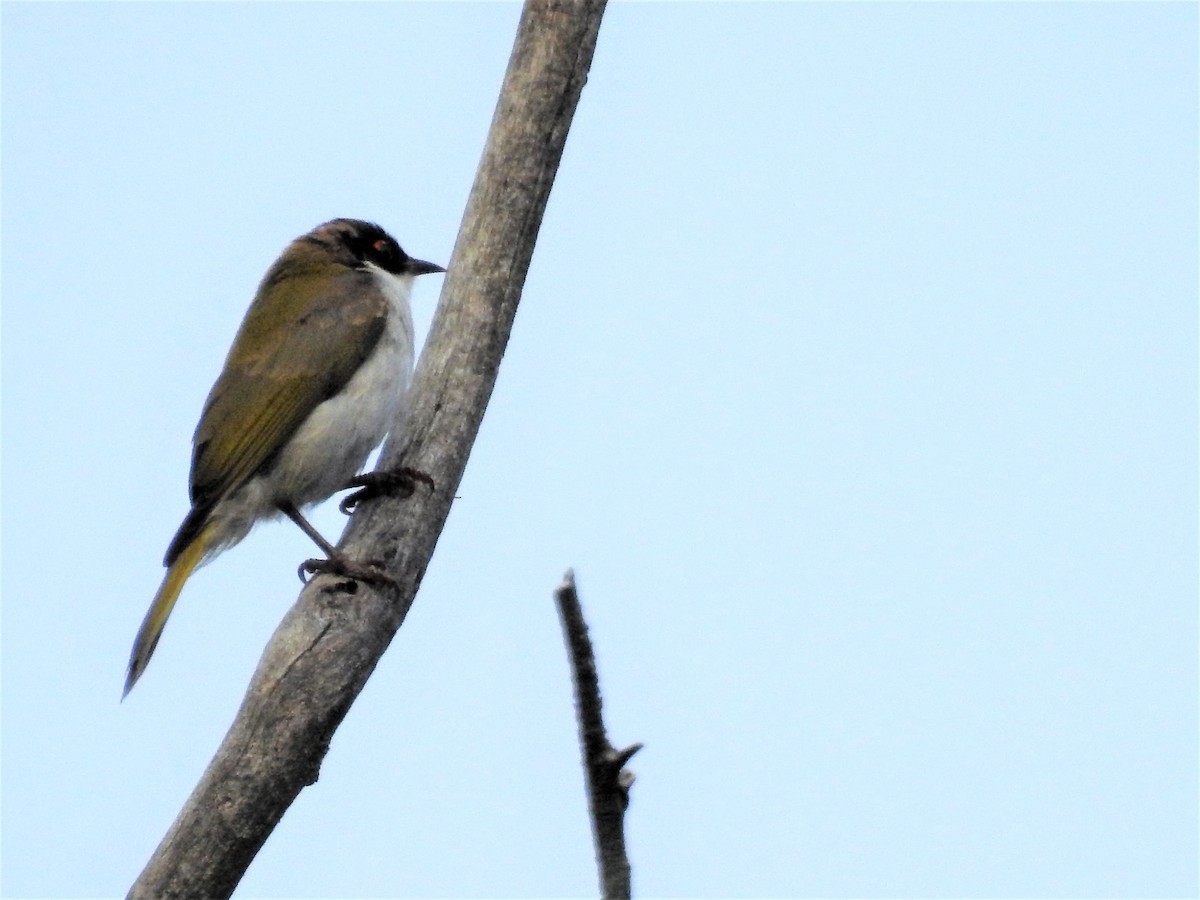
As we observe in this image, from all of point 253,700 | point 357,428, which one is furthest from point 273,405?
point 253,700

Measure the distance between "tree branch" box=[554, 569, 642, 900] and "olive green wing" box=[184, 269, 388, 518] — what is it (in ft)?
13.1

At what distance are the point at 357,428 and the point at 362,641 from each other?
176 cm

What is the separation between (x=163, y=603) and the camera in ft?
21.3

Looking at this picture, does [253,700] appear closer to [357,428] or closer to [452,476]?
[452,476]

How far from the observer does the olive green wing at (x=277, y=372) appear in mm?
7070

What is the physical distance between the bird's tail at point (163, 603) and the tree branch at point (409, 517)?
2.89 ft

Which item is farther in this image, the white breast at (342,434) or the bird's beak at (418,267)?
the bird's beak at (418,267)

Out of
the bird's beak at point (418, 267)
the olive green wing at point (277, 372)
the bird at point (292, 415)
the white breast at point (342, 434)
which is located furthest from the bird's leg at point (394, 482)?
the bird's beak at point (418, 267)

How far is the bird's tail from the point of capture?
621 centimetres

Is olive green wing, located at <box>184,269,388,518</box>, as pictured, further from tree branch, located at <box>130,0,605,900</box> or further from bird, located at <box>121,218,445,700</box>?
tree branch, located at <box>130,0,605,900</box>

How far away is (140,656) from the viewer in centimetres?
623

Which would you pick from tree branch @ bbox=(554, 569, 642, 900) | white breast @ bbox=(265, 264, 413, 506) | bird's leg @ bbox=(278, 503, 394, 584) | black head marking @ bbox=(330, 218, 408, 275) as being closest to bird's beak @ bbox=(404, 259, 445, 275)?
black head marking @ bbox=(330, 218, 408, 275)

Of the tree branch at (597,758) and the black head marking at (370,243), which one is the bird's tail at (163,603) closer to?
the black head marking at (370,243)

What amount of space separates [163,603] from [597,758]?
3649 millimetres
